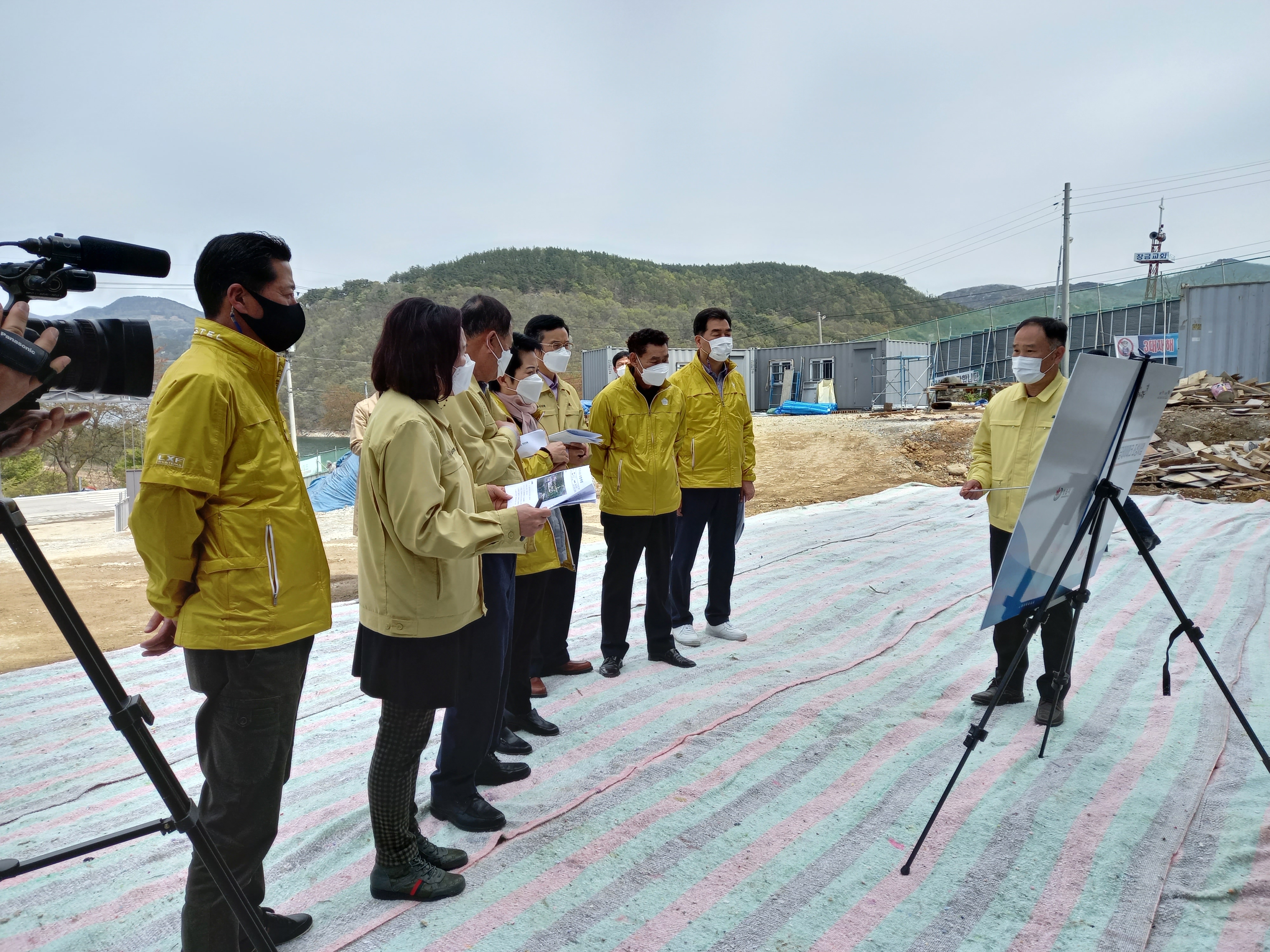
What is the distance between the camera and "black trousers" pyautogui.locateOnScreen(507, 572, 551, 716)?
3014 millimetres

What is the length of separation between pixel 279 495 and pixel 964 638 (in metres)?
3.61

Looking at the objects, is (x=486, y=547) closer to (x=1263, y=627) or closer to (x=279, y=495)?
(x=279, y=495)

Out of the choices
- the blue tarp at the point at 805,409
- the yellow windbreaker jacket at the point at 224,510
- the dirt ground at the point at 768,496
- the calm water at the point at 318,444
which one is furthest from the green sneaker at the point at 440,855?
the blue tarp at the point at 805,409

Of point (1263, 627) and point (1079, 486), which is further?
point (1263, 627)

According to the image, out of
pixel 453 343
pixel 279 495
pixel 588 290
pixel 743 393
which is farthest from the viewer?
pixel 588 290

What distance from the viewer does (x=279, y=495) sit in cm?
165

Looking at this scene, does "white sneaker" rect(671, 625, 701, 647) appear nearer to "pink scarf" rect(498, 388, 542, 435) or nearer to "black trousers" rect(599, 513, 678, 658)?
"black trousers" rect(599, 513, 678, 658)

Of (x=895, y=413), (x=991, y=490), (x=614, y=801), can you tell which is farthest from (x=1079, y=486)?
(x=895, y=413)

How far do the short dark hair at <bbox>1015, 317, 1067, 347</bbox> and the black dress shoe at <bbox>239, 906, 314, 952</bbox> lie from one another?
124 inches

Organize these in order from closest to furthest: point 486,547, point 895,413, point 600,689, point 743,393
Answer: point 486,547
point 600,689
point 743,393
point 895,413

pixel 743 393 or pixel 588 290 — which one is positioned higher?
pixel 588 290

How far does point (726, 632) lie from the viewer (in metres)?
4.27

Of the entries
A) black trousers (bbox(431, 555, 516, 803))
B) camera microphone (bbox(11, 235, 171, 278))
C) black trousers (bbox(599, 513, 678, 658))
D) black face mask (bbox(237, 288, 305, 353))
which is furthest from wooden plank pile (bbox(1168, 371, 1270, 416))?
camera microphone (bbox(11, 235, 171, 278))

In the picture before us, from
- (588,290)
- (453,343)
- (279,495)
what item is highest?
(588,290)
